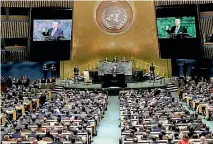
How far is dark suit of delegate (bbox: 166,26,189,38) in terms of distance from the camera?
3784 cm

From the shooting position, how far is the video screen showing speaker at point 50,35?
3850cm

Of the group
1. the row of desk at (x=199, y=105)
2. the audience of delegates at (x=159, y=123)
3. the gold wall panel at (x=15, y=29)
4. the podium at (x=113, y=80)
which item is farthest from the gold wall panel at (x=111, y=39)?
the audience of delegates at (x=159, y=123)

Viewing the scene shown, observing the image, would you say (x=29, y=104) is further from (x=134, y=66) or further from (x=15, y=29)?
(x=15, y=29)

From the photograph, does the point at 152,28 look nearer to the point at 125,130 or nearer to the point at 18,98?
the point at 18,98

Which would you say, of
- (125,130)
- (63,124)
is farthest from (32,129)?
(125,130)

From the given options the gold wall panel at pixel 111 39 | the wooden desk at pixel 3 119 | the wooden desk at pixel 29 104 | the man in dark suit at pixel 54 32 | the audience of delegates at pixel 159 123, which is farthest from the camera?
the gold wall panel at pixel 111 39

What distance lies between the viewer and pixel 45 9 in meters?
39.1

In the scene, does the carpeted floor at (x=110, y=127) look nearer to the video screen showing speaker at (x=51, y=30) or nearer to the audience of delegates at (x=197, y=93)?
the audience of delegates at (x=197, y=93)

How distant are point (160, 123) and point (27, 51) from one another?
2646 centimetres

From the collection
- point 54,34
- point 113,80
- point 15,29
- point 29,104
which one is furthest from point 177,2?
point 29,104

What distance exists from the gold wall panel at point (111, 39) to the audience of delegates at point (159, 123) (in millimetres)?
14413

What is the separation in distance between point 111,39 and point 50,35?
5.28m

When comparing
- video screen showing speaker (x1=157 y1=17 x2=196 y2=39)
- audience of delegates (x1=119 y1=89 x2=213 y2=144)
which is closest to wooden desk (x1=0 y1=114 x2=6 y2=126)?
audience of delegates (x1=119 y1=89 x2=213 y2=144)

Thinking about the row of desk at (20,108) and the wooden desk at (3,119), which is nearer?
the wooden desk at (3,119)
